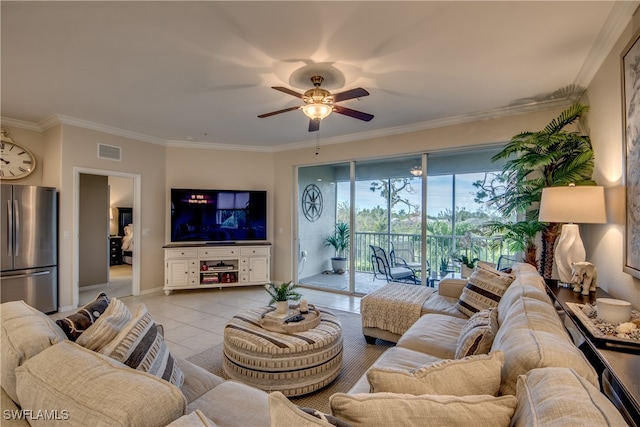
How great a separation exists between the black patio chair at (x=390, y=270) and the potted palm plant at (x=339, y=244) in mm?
652

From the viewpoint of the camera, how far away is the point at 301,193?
5.78 m

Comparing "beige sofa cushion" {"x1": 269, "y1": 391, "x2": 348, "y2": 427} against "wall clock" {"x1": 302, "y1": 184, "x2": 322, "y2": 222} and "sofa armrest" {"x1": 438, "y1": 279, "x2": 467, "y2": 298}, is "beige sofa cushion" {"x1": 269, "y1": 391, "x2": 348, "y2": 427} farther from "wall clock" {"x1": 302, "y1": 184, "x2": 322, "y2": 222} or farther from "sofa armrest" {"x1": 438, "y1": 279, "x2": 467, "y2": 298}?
"wall clock" {"x1": 302, "y1": 184, "x2": 322, "y2": 222}

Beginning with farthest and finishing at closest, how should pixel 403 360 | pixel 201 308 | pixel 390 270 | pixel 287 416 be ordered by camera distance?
pixel 390 270, pixel 201 308, pixel 403 360, pixel 287 416

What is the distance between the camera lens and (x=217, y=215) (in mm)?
5457

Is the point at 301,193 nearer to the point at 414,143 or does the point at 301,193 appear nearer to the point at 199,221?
the point at 199,221

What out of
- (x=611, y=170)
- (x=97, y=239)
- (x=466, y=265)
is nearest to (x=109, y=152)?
(x=97, y=239)

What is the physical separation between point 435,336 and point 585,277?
1.15 meters

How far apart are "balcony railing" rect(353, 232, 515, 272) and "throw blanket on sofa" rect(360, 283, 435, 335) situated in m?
1.55

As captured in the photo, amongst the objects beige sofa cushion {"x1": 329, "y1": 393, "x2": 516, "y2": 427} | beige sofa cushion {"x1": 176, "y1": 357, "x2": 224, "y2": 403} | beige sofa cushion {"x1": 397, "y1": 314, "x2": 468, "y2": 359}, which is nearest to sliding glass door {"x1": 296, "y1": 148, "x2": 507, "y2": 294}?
beige sofa cushion {"x1": 397, "y1": 314, "x2": 468, "y2": 359}

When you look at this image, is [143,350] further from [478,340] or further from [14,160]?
[14,160]

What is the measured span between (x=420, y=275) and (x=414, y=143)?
202 cm

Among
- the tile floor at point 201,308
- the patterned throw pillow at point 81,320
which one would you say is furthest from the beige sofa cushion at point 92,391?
the tile floor at point 201,308

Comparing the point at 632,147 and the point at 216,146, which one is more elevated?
the point at 216,146

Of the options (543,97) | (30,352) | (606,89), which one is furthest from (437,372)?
(543,97)
